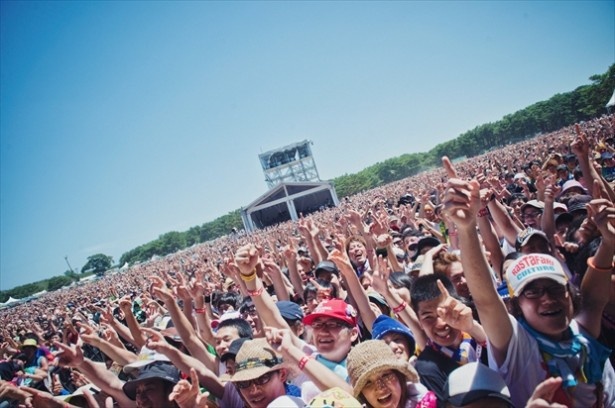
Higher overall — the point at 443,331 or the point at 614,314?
the point at 443,331

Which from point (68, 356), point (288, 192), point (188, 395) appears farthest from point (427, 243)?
point (288, 192)

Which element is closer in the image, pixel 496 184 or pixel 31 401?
pixel 31 401

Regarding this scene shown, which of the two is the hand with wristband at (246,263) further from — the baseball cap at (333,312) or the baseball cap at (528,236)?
the baseball cap at (528,236)

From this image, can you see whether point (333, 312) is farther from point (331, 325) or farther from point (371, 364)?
point (371, 364)

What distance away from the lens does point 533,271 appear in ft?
6.07

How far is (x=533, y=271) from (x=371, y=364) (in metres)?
1.11

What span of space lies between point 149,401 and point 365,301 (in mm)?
1971

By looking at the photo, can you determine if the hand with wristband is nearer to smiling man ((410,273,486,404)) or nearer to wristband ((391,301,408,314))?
wristband ((391,301,408,314))

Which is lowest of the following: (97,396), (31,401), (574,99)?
(97,396)

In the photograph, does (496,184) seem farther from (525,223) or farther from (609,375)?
(609,375)

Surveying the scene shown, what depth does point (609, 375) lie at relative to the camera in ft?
6.23

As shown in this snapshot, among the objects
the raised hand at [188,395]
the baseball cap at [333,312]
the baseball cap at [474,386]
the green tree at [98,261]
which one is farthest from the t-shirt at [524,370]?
the green tree at [98,261]

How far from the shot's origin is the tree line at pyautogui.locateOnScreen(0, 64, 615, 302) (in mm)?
55156

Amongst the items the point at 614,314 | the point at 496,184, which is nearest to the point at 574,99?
the point at 496,184
